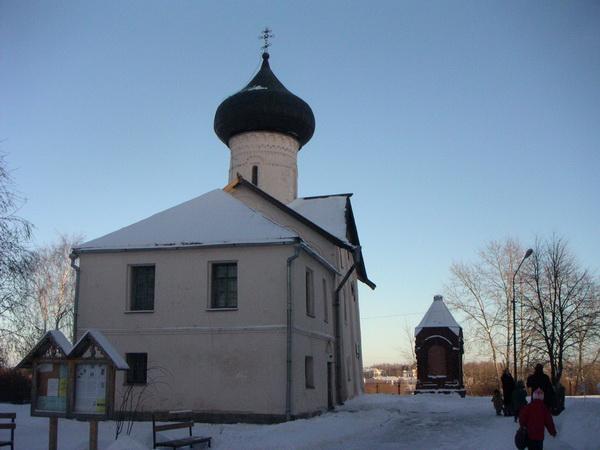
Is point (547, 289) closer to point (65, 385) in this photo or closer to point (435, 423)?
point (435, 423)

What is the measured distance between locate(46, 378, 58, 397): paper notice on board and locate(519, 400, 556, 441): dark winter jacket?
7.87 metres

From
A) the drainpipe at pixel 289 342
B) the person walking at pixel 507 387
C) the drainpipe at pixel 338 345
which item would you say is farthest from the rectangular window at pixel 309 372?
the person walking at pixel 507 387

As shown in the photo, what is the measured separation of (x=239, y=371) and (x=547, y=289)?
18.8 m

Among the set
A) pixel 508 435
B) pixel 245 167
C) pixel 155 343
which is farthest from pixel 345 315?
pixel 508 435

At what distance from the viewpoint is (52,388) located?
38.3ft

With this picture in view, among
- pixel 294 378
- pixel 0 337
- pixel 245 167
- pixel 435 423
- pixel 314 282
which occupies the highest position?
pixel 245 167

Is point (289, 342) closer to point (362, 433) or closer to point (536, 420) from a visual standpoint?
point (362, 433)

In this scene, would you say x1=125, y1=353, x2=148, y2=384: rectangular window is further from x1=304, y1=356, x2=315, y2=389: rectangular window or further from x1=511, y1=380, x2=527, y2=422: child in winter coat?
x1=511, y1=380, x2=527, y2=422: child in winter coat

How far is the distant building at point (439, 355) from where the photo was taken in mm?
33219

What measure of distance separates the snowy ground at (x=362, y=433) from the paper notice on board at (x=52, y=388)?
4.19 ft

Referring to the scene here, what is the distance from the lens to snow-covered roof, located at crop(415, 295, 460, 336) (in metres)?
33.7

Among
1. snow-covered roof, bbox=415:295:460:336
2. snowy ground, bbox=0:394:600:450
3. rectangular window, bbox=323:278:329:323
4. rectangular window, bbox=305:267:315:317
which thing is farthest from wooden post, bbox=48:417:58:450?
snow-covered roof, bbox=415:295:460:336

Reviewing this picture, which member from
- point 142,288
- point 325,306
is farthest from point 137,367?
point 325,306

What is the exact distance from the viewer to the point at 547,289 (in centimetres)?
3147
